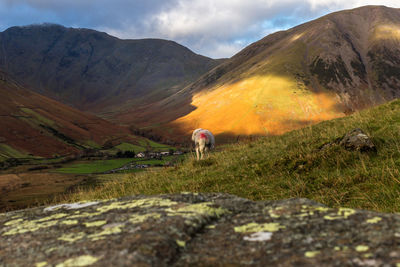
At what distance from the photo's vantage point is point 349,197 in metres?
7.62

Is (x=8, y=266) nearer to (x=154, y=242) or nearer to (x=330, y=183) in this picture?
(x=154, y=242)

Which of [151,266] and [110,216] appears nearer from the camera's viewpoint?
[151,266]

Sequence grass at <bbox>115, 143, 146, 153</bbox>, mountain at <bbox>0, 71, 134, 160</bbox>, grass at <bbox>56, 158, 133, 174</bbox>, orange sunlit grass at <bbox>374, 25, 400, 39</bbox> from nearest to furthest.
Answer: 1. grass at <bbox>56, 158, 133, 174</bbox>
2. mountain at <bbox>0, 71, 134, 160</bbox>
3. grass at <bbox>115, 143, 146, 153</bbox>
4. orange sunlit grass at <bbox>374, 25, 400, 39</bbox>

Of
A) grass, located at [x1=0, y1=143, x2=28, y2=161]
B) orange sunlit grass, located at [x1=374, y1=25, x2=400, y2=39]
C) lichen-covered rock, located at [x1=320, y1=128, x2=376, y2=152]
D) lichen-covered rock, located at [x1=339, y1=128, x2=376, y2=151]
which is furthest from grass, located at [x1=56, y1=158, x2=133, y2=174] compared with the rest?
orange sunlit grass, located at [x1=374, y1=25, x2=400, y2=39]

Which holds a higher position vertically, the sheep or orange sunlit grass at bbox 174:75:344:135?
orange sunlit grass at bbox 174:75:344:135

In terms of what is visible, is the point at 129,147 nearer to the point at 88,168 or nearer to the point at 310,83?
the point at 88,168

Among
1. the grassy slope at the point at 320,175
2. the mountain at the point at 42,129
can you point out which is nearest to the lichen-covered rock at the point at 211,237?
the grassy slope at the point at 320,175

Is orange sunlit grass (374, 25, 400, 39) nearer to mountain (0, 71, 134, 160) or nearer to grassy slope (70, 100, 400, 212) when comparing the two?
mountain (0, 71, 134, 160)

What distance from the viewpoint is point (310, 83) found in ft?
439

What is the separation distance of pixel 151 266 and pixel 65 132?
133672 mm

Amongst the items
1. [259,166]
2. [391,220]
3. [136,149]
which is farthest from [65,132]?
[391,220]

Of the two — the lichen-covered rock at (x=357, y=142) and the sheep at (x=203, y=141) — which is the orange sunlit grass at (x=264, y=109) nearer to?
the sheep at (x=203, y=141)

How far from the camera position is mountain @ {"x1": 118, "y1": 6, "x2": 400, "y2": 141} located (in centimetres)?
11725

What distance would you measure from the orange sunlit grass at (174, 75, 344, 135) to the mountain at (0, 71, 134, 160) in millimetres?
44800
